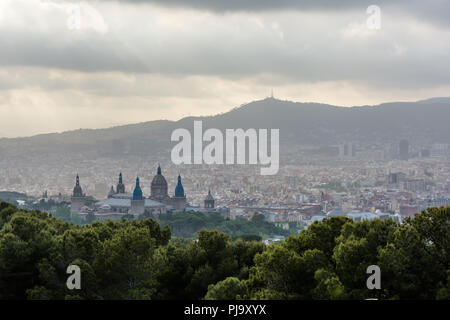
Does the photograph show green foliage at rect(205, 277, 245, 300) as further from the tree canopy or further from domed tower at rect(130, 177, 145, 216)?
domed tower at rect(130, 177, 145, 216)

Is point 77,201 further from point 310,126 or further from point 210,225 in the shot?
point 310,126

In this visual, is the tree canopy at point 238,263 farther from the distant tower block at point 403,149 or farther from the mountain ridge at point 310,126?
the distant tower block at point 403,149

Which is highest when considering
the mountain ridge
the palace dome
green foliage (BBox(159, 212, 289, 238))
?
the mountain ridge

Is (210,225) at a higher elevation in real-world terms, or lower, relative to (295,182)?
lower

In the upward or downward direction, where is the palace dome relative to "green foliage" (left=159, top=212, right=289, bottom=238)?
upward

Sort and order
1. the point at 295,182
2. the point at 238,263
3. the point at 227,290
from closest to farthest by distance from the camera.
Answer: the point at 227,290
the point at 238,263
the point at 295,182

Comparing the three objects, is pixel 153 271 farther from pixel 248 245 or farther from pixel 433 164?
pixel 433 164

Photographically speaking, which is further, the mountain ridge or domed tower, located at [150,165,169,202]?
the mountain ridge

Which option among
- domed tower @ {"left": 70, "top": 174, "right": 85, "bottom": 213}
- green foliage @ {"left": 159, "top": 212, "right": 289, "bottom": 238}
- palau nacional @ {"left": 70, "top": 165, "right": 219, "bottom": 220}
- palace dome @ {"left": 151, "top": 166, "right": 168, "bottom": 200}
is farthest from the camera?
domed tower @ {"left": 70, "top": 174, "right": 85, "bottom": 213}

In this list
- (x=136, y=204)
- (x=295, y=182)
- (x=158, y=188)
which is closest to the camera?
(x=136, y=204)

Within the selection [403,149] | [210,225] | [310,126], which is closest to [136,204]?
[210,225]

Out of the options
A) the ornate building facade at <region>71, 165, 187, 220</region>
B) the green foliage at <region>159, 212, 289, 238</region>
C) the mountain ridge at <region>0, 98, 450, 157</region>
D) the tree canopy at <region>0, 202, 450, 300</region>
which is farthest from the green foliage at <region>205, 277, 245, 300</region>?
the mountain ridge at <region>0, 98, 450, 157</region>
